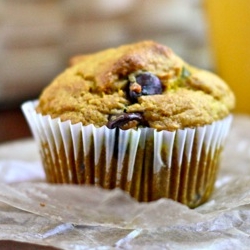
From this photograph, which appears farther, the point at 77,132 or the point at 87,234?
the point at 77,132

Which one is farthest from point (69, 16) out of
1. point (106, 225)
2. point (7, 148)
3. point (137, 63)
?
point (106, 225)

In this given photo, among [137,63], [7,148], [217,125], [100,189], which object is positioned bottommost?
[7,148]

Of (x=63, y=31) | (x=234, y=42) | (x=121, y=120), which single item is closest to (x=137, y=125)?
(x=121, y=120)

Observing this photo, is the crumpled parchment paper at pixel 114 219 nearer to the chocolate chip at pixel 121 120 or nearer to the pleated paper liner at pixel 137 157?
the pleated paper liner at pixel 137 157

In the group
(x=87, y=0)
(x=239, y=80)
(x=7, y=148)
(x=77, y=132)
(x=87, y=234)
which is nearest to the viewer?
(x=87, y=234)

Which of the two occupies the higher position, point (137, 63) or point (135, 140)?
point (137, 63)

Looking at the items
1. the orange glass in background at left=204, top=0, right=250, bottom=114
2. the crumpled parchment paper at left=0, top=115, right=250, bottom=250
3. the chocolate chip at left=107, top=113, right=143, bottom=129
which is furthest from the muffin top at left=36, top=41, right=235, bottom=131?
the orange glass in background at left=204, top=0, right=250, bottom=114

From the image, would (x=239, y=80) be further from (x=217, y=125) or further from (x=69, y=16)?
(x=69, y=16)

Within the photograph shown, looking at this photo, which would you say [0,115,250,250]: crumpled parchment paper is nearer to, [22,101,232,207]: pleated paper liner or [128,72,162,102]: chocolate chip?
[22,101,232,207]: pleated paper liner
